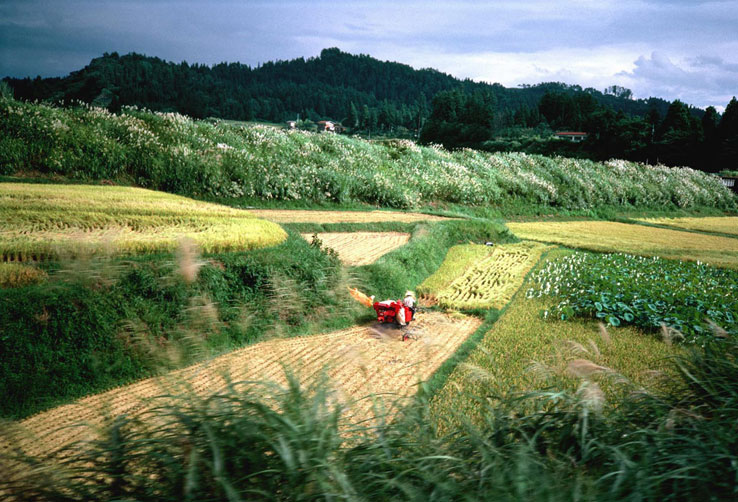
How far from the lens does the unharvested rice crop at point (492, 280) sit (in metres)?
9.20

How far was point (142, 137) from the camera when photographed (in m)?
14.1

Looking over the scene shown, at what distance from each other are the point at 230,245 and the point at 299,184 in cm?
906

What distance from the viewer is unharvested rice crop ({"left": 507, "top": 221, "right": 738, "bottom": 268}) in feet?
46.7

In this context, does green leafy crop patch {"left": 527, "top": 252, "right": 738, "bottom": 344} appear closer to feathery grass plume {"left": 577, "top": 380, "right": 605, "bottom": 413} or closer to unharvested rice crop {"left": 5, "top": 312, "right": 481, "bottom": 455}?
unharvested rice crop {"left": 5, "top": 312, "right": 481, "bottom": 455}

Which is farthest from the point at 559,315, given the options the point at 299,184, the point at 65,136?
the point at 65,136

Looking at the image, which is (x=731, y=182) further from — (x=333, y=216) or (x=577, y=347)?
(x=577, y=347)

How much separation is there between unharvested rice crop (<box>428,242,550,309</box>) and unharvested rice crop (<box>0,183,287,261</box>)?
3954 mm

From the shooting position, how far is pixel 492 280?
10852mm

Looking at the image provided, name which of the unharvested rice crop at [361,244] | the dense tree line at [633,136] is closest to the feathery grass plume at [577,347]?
the unharvested rice crop at [361,244]

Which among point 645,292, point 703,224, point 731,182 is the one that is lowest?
point 645,292

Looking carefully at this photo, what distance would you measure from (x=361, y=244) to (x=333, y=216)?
313 cm

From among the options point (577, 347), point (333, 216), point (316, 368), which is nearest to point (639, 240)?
point (333, 216)

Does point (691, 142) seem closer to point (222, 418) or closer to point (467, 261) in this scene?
point (467, 261)

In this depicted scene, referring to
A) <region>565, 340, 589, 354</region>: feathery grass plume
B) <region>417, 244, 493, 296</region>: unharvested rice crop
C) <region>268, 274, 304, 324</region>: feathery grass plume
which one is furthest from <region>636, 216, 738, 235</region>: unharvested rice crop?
<region>565, 340, 589, 354</region>: feathery grass plume
